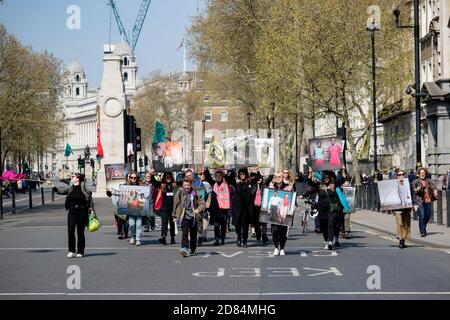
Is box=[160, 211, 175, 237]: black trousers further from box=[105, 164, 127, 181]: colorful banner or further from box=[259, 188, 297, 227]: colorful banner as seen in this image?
box=[105, 164, 127, 181]: colorful banner

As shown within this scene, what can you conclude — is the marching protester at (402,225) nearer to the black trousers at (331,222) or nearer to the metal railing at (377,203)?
the black trousers at (331,222)

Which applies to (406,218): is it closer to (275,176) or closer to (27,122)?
(275,176)

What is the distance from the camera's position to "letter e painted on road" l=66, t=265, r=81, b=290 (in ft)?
56.2

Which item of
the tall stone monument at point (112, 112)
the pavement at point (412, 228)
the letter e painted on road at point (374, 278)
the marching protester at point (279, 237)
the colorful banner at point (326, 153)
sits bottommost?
the letter e painted on road at point (374, 278)

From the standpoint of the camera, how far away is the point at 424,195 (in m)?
28.6

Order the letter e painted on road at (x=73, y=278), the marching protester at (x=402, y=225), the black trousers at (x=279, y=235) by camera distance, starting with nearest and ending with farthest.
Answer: the letter e painted on road at (x=73, y=278)
the black trousers at (x=279, y=235)
the marching protester at (x=402, y=225)

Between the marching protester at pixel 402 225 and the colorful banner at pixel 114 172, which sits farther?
the colorful banner at pixel 114 172

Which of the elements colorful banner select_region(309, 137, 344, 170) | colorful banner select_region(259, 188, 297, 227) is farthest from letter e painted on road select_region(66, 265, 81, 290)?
colorful banner select_region(309, 137, 344, 170)

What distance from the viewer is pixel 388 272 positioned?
62.3 feet

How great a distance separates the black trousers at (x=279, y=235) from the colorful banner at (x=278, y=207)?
146 mm

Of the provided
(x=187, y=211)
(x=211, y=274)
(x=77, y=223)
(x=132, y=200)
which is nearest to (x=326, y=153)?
(x=132, y=200)

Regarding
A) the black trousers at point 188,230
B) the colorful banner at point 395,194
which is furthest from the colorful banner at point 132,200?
the colorful banner at point 395,194

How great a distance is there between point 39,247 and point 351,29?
94.4 feet

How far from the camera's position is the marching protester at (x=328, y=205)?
24469 mm
